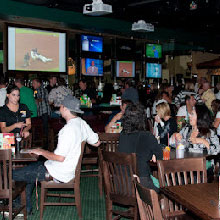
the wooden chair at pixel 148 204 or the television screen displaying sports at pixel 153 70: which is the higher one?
the television screen displaying sports at pixel 153 70

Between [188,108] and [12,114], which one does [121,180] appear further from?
[188,108]

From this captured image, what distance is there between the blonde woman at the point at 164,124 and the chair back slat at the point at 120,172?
5.01 ft

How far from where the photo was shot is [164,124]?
5129mm

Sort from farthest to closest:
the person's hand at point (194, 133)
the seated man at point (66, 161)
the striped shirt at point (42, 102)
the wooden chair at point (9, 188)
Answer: the striped shirt at point (42, 102), the person's hand at point (194, 133), the seated man at point (66, 161), the wooden chair at point (9, 188)

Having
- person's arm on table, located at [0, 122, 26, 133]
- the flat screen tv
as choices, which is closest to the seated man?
person's arm on table, located at [0, 122, 26, 133]

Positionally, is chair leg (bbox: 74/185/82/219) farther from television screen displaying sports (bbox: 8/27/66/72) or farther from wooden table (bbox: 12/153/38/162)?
television screen displaying sports (bbox: 8/27/66/72)

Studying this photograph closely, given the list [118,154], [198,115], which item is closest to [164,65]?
[198,115]

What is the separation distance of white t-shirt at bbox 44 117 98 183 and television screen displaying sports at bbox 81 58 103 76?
6.09 m

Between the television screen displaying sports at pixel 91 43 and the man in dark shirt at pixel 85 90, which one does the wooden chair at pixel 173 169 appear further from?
the television screen displaying sports at pixel 91 43

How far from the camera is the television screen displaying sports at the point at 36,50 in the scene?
8.54m

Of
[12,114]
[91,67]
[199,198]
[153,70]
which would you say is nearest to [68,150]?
[12,114]

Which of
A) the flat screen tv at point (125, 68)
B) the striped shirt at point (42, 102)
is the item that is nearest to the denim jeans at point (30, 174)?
the striped shirt at point (42, 102)

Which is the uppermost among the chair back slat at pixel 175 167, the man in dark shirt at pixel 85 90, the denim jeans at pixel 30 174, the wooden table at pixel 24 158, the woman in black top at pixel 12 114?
the man in dark shirt at pixel 85 90

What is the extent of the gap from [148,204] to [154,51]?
10.6 meters
